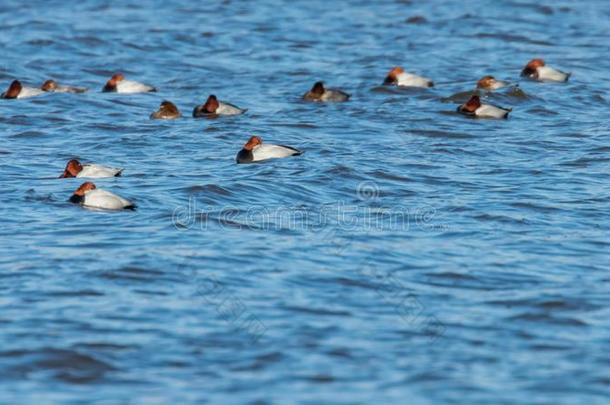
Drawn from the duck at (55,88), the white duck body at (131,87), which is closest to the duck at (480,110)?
the white duck body at (131,87)

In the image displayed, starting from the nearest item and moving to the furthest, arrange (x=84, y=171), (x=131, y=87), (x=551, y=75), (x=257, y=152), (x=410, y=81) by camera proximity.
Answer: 1. (x=84, y=171)
2. (x=257, y=152)
3. (x=131, y=87)
4. (x=410, y=81)
5. (x=551, y=75)

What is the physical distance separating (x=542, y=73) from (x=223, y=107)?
270 inches

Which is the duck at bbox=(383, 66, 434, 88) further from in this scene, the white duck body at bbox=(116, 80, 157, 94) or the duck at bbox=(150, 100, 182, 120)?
the duck at bbox=(150, 100, 182, 120)

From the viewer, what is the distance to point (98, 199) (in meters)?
13.4

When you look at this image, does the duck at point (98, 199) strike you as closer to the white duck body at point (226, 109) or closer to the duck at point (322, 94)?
the white duck body at point (226, 109)

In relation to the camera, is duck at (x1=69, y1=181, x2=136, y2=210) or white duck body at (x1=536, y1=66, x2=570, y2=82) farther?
white duck body at (x1=536, y1=66, x2=570, y2=82)

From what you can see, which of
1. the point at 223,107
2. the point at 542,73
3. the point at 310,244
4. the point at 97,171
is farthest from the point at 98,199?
the point at 542,73

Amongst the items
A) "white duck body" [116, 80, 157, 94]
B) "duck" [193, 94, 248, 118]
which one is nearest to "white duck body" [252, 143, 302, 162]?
"duck" [193, 94, 248, 118]

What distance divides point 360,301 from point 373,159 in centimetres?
667

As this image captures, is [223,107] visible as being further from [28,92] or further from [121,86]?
[28,92]

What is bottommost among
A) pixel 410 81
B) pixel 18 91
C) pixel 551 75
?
pixel 551 75

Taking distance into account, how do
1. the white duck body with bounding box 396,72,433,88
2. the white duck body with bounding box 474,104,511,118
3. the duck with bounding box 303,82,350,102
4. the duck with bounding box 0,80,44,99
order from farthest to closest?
the white duck body with bounding box 396,72,433,88 < the duck with bounding box 0,80,44,99 < the duck with bounding box 303,82,350,102 < the white duck body with bounding box 474,104,511,118

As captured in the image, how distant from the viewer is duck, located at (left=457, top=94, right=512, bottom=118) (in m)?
20.2

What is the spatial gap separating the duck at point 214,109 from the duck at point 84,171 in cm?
475
